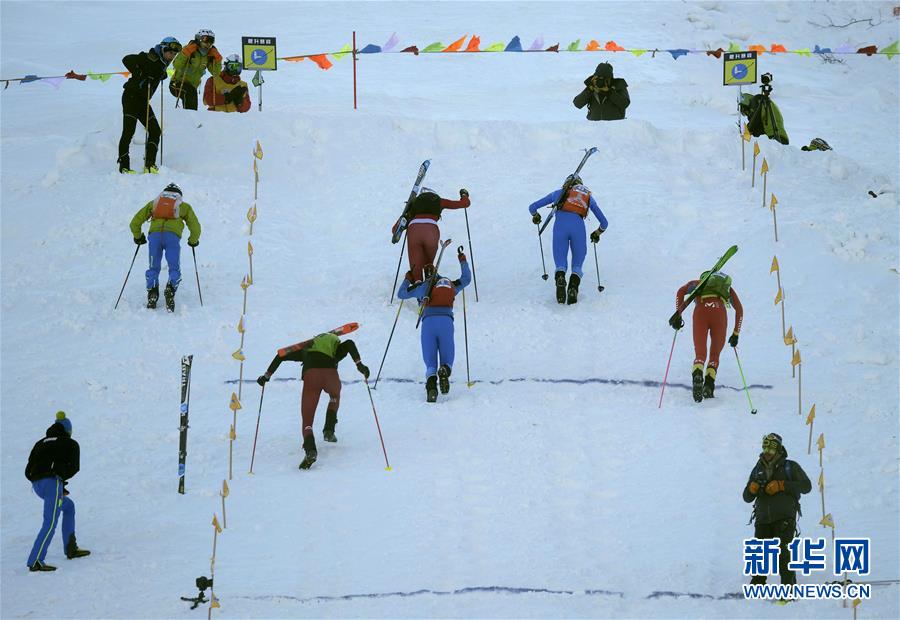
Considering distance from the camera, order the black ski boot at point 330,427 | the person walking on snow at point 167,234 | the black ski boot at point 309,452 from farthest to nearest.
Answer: the person walking on snow at point 167,234, the black ski boot at point 330,427, the black ski boot at point 309,452

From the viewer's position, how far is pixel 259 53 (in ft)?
65.6

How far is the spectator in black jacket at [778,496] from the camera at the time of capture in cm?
1037

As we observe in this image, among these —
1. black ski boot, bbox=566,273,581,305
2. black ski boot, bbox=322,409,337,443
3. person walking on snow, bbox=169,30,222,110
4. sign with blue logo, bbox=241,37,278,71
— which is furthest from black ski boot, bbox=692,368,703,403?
person walking on snow, bbox=169,30,222,110

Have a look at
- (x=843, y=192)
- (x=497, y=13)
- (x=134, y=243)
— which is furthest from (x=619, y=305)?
(x=497, y=13)

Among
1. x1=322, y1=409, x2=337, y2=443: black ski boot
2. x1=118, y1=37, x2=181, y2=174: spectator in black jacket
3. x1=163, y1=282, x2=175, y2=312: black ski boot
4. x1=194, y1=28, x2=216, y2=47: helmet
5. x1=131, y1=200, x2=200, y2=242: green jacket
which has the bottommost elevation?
x1=322, y1=409, x2=337, y2=443: black ski boot

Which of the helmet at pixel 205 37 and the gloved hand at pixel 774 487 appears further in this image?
the helmet at pixel 205 37

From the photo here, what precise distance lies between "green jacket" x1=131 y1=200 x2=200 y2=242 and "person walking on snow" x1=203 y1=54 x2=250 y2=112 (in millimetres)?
4863

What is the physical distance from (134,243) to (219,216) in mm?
1312

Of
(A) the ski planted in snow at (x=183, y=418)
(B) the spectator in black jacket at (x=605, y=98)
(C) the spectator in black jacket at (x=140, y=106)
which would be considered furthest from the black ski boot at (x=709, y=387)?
(C) the spectator in black jacket at (x=140, y=106)

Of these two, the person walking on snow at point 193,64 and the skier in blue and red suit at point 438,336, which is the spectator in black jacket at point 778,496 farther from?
the person walking on snow at point 193,64

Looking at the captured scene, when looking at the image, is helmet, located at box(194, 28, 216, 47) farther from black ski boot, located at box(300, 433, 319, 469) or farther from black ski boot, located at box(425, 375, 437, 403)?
black ski boot, located at box(300, 433, 319, 469)

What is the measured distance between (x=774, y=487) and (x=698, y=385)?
119 inches

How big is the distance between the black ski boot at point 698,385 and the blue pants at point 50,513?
6.18m

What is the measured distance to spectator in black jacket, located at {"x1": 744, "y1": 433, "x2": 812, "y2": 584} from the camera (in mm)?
10367
